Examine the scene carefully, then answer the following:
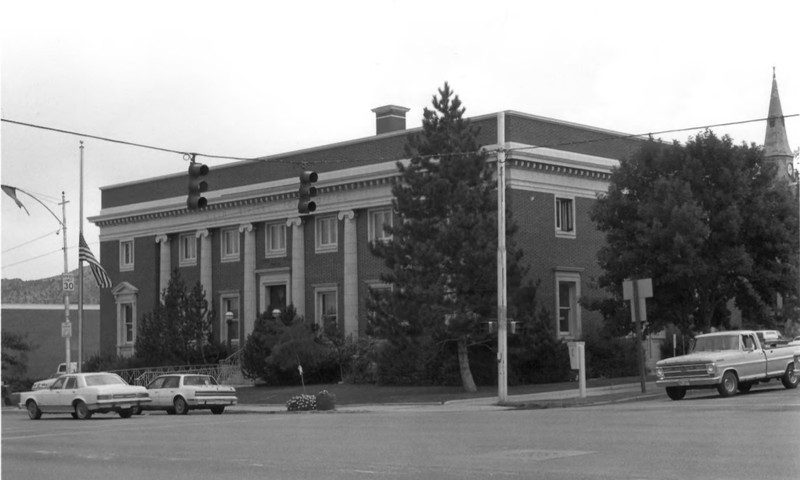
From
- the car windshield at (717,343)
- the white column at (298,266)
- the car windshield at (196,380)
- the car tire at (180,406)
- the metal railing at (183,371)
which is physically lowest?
the car tire at (180,406)

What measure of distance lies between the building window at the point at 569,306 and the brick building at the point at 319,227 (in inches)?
2.0

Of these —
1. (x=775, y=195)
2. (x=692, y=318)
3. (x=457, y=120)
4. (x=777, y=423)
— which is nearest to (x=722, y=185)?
(x=775, y=195)

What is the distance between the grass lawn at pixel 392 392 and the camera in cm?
3722

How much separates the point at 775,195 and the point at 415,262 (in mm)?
12419

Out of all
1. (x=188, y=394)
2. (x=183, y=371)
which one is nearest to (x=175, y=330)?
(x=183, y=371)

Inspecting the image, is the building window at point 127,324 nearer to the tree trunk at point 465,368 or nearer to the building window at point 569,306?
the building window at point 569,306

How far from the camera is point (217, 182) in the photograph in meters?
58.0

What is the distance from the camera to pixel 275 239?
5503cm

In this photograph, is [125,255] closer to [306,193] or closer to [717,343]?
[306,193]

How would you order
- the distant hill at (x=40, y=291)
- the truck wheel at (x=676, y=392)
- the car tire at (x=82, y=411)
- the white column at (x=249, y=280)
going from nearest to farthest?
the truck wheel at (x=676, y=392)
the car tire at (x=82, y=411)
the white column at (x=249, y=280)
the distant hill at (x=40, y=291)

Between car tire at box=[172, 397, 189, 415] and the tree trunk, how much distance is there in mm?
9576

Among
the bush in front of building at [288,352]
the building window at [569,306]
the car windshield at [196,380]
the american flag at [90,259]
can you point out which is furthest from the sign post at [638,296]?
the american flag at [90,259]

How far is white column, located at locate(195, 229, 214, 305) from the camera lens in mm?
57812

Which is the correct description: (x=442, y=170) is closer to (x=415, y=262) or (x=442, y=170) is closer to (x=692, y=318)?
(x=415, y=262)
